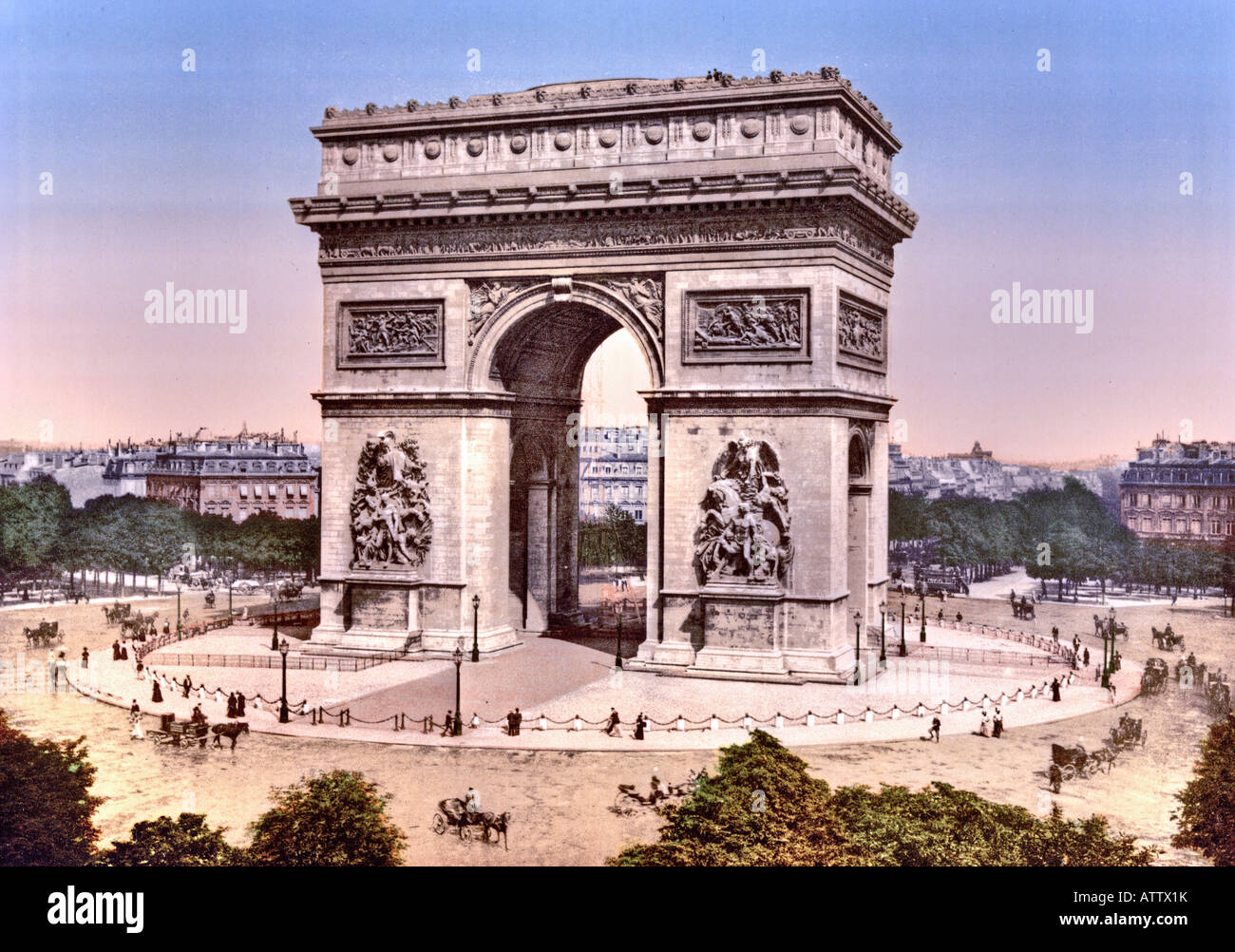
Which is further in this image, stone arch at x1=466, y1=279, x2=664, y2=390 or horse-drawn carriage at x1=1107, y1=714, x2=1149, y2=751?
stone arch at x1=466, y1=279, x2=664, y2=390

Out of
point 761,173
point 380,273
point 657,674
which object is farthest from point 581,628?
point 761,173

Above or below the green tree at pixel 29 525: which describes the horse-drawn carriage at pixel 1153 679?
below

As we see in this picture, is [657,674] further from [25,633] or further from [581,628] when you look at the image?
[25,633]

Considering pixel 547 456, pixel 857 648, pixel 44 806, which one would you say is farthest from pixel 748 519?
pixel 44 806

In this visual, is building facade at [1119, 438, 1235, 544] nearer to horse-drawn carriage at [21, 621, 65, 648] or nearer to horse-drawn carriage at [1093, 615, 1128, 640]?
horse-drawn carriage at [1093, 615, 1128, 640]

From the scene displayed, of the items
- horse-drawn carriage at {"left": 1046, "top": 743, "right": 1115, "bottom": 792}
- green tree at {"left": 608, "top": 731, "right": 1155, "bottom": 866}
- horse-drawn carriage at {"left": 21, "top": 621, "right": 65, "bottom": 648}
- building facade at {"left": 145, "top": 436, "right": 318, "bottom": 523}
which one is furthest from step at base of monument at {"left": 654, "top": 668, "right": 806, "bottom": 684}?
building facade at {"left": 145, "top": 436, "right": 318, "bottom": 523}

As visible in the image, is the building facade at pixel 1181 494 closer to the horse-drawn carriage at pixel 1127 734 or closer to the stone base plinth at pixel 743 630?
the horse-drawn carriage at pixel 1127 734

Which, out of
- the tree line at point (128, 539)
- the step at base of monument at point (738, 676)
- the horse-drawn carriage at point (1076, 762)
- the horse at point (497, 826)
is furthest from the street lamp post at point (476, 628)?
the tree line at point (128, 539)
